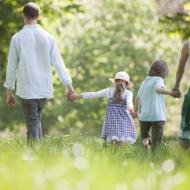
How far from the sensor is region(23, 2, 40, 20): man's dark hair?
31.7 feet

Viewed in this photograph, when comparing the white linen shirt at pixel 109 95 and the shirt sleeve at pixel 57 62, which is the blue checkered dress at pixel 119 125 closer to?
the white linen shirt at pixel 109 95

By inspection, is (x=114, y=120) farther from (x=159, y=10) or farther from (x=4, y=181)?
(x=159, y=10)

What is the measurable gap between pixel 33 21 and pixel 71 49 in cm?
3782

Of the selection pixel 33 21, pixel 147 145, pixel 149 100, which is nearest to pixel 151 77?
pixel 149 100

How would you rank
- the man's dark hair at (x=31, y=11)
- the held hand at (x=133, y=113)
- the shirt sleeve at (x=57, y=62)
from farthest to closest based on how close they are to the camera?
the held hand at (x=133, y=113)
the shirt sleeve at (x=57, y=62)
the man's dark hair at (x=31, y=11)

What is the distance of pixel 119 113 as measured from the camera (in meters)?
10.7

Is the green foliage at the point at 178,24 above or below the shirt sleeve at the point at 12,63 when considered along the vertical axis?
above

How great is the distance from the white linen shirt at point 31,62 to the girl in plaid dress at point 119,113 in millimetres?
792

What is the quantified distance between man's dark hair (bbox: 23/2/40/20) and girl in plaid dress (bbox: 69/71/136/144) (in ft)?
4.59

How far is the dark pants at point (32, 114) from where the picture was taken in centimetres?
978

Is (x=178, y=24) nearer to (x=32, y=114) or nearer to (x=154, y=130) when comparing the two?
(x=154, y=130)

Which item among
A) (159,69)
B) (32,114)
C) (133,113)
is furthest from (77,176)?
(159,69)

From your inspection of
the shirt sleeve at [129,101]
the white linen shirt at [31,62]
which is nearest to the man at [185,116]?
the shirt sleeve at [129,101]

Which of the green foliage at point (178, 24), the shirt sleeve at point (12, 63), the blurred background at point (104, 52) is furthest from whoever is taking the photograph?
the blurred background at point (104, 52)
